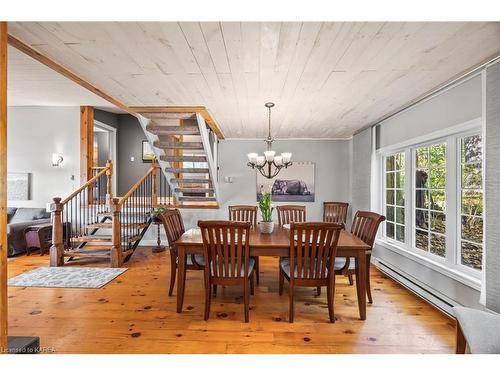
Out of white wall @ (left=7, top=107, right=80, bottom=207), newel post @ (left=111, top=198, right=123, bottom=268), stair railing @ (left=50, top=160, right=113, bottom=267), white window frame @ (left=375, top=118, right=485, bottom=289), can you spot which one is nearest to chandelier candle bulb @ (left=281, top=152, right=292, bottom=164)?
white window frame @ (left=375, top=118, right=485, bottom=289)

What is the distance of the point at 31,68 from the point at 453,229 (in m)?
5.62

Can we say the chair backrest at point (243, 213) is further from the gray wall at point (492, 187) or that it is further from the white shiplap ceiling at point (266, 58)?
the gray wall at point (492, 187)

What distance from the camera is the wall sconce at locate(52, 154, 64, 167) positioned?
17.5ft

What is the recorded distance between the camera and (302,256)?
2389 millimetres

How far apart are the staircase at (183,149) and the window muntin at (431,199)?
9.64ft

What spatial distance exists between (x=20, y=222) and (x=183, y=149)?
11.6 feet

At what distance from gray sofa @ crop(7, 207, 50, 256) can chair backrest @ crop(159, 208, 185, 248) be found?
3.42 meters

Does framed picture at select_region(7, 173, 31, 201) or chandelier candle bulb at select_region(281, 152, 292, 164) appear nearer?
chandelier candle bulb at select_region(281, 152, 292, 164)

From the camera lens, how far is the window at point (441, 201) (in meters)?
2.37

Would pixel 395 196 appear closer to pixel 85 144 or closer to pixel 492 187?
pixel 492 187

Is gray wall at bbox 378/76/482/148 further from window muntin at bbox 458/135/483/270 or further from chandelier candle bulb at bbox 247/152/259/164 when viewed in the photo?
chandelier candle bulb at bbox 247/152/259/164

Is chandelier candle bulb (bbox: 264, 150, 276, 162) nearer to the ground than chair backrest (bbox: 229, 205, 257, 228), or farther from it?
farther from it

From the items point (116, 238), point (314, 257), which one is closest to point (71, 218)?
point (116, 238)

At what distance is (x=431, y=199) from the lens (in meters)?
2.96
